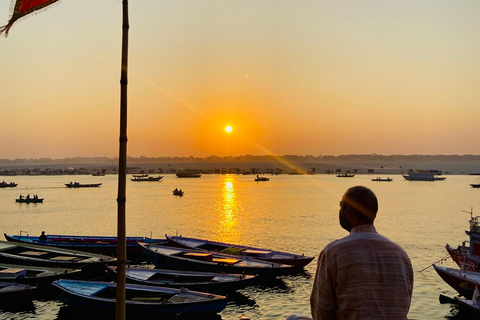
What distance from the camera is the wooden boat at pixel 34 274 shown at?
1148 inches

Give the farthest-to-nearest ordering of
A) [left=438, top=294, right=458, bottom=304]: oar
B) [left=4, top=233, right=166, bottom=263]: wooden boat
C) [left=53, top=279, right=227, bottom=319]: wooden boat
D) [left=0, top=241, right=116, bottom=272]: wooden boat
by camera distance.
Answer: [left=4, top=233, right=166, bottom=263]: wooden boat < [left=0, top=241, right=116, bottom=272]: wooden boat < [left=438, top=294, right=458, bottom=304]: oar < [left=53, top=279, right=227, bottom=319]: wooden boat

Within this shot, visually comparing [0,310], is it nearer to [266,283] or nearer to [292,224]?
[266,283]

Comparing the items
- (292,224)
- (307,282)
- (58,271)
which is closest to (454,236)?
(292,224)

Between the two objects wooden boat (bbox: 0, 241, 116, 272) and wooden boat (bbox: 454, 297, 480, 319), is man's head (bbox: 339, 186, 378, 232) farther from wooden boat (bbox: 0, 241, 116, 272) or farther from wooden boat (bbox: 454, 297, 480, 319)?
wooden boat (bbox: 0, 241, 116, 272)

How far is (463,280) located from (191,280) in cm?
1701

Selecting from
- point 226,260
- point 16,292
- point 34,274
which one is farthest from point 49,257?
point 226,260

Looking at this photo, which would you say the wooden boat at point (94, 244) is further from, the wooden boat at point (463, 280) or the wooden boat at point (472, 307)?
the wooden boat at point (472, 307)

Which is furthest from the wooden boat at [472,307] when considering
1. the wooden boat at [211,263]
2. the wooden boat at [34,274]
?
the wooden boat at [34,274]

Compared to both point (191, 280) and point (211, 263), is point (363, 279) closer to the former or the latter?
point (191, 280)

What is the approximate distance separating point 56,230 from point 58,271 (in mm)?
47663

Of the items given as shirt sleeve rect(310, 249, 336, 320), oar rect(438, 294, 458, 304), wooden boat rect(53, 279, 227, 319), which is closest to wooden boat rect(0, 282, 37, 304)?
wooden boat rect(53, 279, 227, 319)

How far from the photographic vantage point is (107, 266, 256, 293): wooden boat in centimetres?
2788

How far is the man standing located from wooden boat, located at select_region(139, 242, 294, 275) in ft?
97.7

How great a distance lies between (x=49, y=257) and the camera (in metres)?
36.6
